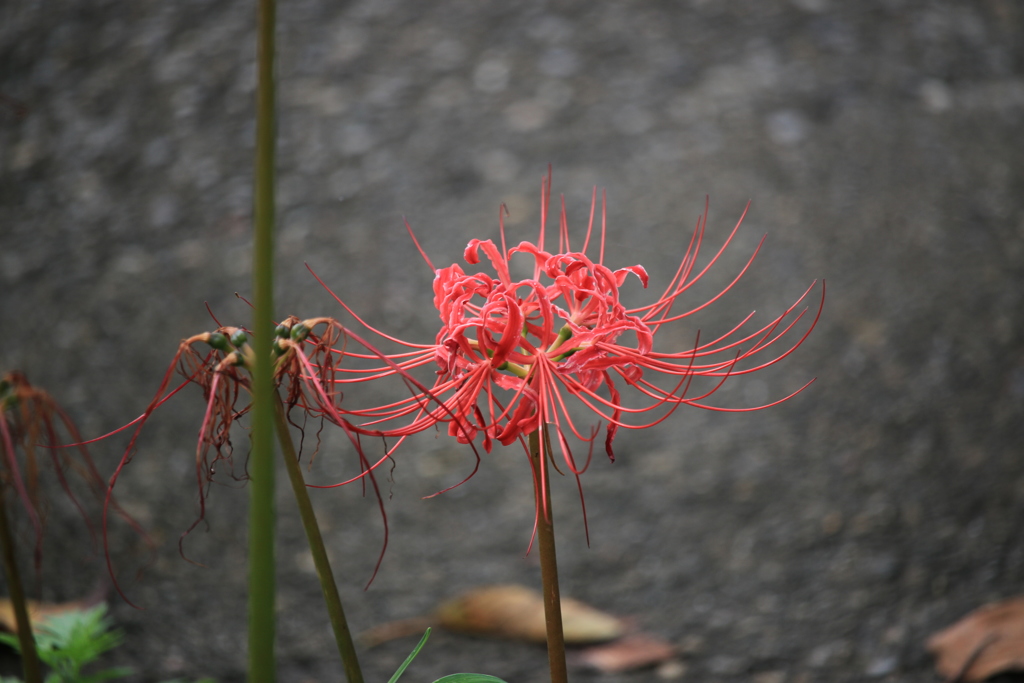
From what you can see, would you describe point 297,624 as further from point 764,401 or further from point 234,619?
point 764,401

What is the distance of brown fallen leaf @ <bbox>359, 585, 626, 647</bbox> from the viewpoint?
153 centimetres

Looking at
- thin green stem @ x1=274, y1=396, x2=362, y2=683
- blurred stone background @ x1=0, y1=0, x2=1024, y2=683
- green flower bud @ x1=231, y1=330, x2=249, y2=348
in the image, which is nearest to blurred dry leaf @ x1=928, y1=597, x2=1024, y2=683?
blurred stone background @ x1=0, y1=0, x2=1024, y2=683

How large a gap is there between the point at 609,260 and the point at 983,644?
1.19 metres

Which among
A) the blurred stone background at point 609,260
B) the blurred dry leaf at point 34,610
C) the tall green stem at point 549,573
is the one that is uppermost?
the blurred stone background at point 609,260

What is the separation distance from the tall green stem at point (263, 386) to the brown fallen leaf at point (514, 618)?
1173 mm

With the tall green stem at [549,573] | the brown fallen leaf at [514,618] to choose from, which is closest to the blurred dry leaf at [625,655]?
the brown fallen leaf at [514,618]

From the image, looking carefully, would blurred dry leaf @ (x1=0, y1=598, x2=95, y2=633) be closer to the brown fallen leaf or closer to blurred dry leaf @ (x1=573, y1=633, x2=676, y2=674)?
the brown fallen leaf

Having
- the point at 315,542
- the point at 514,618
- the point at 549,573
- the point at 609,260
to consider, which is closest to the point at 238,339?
the point at 315,542

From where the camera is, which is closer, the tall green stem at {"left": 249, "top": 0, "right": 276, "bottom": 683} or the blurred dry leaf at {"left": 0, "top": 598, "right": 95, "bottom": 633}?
the tall green stem at {"left": 249, "top": 0, "right": 276, "bottom": 683}

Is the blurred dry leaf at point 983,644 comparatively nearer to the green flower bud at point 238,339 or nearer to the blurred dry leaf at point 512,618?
the blurred dry leaf at point 512,618

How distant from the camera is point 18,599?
1.81 feet

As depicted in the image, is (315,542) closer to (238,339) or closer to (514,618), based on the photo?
(238,339)

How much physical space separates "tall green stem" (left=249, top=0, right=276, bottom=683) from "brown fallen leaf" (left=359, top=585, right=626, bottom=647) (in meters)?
1.17

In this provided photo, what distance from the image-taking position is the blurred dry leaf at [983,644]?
1319mm
